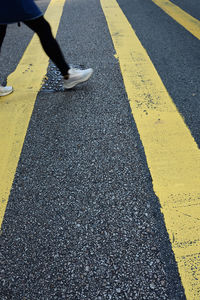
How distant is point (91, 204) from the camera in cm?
153

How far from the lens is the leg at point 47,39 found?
2.19m

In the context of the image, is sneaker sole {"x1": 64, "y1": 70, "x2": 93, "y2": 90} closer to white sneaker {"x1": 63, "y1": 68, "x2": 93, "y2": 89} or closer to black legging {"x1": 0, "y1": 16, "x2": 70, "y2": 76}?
white sneaker {"x1": 63, "y1": 68, "x2": 93, "y2": 89}

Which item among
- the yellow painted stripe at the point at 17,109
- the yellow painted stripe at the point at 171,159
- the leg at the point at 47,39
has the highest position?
the leg at the point at 47,39

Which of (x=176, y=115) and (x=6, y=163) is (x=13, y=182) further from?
(x=176, y=115)

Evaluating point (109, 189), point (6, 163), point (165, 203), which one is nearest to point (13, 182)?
point (6, 163)

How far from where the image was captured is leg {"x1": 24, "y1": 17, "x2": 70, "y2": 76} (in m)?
2.19

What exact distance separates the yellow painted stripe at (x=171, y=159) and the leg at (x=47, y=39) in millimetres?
672

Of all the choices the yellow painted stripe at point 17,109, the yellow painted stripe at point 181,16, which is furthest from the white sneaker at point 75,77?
the yellow painted stripe at point 181,16

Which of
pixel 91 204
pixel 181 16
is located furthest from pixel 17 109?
pixel 181 16

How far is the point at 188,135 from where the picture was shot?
6.34 ft

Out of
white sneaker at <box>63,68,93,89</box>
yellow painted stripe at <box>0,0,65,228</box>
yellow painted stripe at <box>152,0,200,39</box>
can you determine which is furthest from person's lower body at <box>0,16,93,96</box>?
yellow painted stripe at <box>152,0,200,39</box>

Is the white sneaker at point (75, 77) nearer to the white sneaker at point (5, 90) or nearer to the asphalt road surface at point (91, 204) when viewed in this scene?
the asphalt road surface at point (91, 204)

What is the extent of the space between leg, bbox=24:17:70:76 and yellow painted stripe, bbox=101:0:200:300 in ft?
2.20

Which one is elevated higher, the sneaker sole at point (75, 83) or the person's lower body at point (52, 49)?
the person's lower body at point (52, 49)
